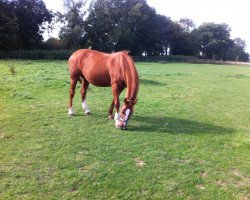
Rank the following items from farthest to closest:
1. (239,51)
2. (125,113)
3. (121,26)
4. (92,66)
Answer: (239,51), (121,26), (92,66), (125,113)

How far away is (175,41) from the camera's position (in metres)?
73.1

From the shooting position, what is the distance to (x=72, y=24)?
171 feet

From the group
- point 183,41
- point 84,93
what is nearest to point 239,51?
point 183,41

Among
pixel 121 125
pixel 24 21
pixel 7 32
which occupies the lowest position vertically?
pixel 121 125

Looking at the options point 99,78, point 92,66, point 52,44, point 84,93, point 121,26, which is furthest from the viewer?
point 121,26

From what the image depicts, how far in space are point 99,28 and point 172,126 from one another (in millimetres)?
48319

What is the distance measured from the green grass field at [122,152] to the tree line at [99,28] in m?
32.9

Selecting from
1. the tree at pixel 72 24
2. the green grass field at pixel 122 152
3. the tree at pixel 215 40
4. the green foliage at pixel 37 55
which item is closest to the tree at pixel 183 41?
the tree at pixel 215 40

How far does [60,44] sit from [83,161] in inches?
2000

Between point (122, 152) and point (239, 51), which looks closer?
point (122, 152)

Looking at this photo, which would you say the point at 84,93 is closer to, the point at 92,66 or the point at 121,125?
the point at 92,66

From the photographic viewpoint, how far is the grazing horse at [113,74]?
8.26 metres

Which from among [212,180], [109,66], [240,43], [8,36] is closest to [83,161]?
[212,180]

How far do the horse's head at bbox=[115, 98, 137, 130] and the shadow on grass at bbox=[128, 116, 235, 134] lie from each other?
0.34 meters
